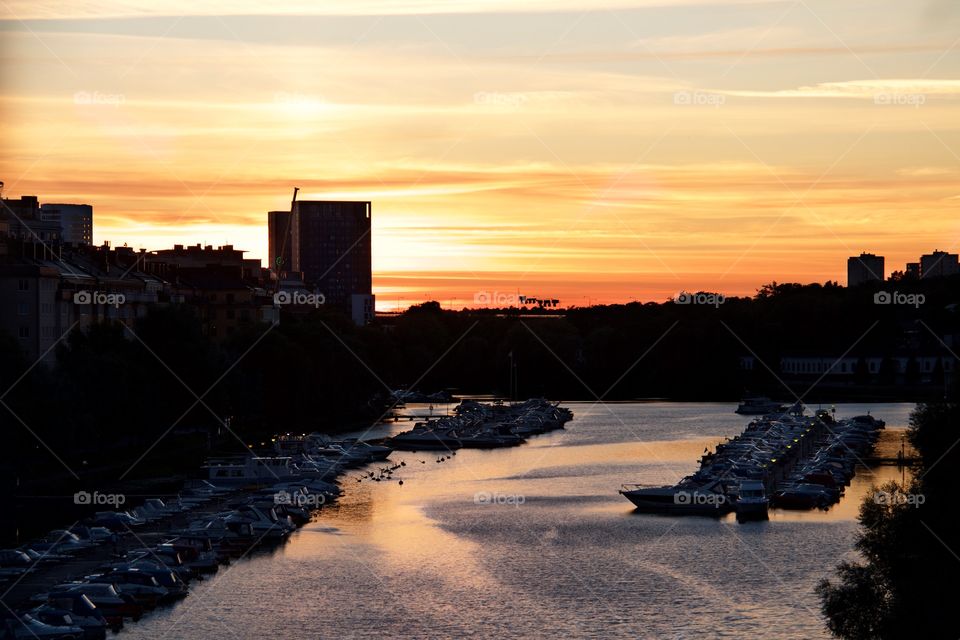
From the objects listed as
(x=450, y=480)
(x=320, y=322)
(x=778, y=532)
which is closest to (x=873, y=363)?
(x=320, y=322)

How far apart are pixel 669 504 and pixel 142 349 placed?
1056 inches

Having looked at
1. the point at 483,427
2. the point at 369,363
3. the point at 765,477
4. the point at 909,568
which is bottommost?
the point at 765,477

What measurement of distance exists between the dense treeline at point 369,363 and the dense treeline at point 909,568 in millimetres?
28889

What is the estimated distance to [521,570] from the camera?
123 ft

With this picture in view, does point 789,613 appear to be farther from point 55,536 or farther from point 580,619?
point 55,536

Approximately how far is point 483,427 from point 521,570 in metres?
44.9

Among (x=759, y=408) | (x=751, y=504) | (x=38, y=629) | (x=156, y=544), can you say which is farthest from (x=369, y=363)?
(x=38, y=629)

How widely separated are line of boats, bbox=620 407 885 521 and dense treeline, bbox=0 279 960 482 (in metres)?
19.1

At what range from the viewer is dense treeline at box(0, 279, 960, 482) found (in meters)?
54.7

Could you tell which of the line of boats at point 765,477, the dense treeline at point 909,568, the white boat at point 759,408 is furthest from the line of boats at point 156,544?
the white boat at point 759,408

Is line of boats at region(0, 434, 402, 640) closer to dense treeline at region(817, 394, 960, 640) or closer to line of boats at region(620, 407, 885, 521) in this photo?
line of boats at region(620, 407, 885, 521)

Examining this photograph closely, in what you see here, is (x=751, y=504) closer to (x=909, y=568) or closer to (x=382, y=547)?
(x=382, y=547)

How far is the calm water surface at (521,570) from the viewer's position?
3130cm

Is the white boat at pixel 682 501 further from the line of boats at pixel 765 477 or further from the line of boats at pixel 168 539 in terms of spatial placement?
the line of boats at pixel 168 539
